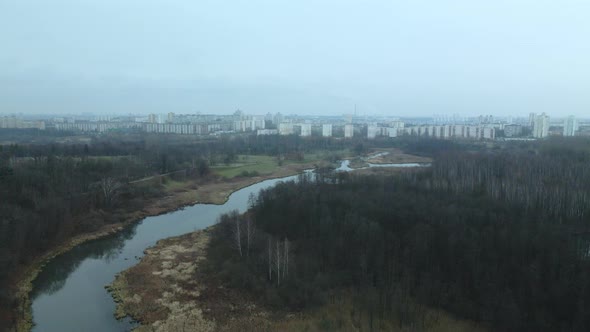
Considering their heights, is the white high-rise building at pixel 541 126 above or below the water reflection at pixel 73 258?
above

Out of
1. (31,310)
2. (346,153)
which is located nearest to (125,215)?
(31,310)

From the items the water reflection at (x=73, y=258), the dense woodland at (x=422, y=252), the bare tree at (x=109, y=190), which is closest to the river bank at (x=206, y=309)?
the dense woodland at (x=422, y=252)

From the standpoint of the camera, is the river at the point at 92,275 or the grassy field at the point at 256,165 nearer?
the river at the point at 92,275

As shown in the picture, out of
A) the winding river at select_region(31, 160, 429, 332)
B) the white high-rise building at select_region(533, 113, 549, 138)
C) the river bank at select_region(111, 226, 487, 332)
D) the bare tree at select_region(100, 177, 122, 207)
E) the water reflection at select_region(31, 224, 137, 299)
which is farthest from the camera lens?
the white high-rise building at select_region(533, 113, 549, 138)

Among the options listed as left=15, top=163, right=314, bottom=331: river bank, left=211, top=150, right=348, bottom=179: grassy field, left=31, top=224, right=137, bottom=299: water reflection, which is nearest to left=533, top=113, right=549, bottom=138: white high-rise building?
left=211, top=150, right=348, bottom=179: grassy field

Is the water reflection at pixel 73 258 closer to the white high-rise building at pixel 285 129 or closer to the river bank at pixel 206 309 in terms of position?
the river bank at pixel 206 309

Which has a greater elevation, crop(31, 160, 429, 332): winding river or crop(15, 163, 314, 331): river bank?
crop(15, 163, 314, 331): river bank

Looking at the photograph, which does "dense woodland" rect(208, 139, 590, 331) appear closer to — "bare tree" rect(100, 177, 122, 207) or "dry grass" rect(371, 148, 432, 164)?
"bare tree" rect(100, 177, 122, 207)
